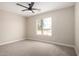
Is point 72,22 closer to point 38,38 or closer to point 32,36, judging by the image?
point 38,38

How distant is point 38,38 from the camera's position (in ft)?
17.8

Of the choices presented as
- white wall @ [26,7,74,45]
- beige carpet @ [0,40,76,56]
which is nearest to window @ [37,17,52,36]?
white wall @ [26,7,74,45]

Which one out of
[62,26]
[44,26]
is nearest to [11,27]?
[44,26]

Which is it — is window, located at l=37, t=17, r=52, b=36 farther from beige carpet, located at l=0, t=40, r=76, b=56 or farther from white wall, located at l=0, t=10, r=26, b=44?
beige carpet, located at l=0, t=40, r=76, b=56

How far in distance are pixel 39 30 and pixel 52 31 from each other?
1371mm

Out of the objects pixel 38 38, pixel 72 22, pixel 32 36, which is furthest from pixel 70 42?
pixel 32 36

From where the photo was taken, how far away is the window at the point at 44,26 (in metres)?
4.80

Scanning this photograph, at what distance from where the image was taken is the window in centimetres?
480

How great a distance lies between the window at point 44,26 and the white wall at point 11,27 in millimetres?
1596

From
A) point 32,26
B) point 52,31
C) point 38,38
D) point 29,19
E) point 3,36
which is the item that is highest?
point 29,19

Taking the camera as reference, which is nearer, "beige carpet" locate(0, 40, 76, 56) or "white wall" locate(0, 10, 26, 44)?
"beige carpet" locate(0, 40, 76, 56)

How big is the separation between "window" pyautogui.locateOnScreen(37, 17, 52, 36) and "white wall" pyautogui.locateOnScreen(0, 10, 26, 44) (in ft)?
5.23

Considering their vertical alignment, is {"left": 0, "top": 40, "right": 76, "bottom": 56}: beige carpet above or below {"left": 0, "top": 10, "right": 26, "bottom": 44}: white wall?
below

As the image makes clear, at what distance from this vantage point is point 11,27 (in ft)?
15.7
